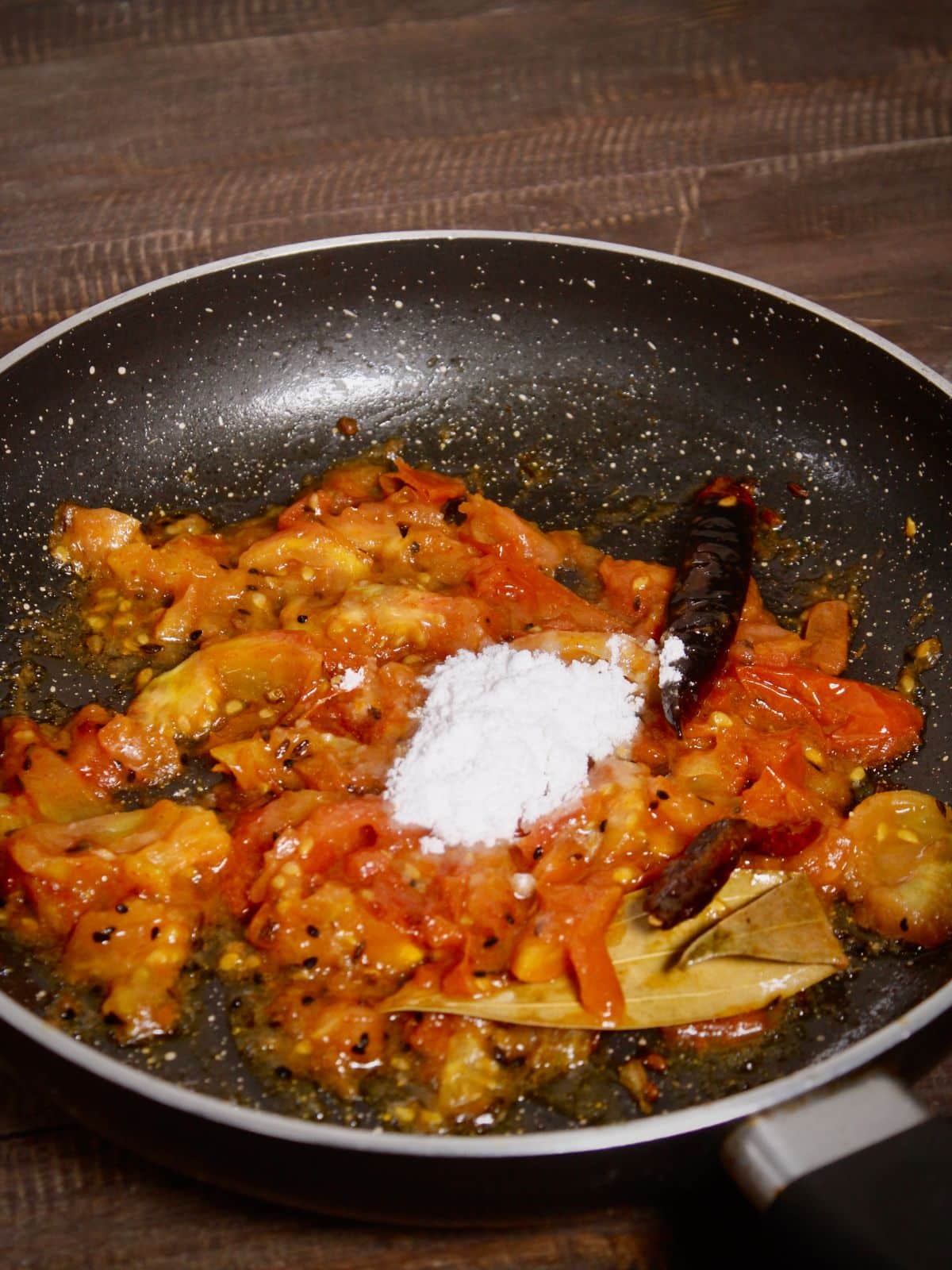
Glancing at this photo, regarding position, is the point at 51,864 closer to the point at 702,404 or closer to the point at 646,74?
the point at 702,404

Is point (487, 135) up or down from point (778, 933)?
up

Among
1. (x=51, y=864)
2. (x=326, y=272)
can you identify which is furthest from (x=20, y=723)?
(x=326, y=272)

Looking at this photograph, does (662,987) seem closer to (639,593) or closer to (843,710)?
(843,710)

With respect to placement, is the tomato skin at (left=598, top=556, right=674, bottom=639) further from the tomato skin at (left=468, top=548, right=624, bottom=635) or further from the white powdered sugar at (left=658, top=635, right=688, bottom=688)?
the white powdered sugar at (left=658, top=635, right=688, bottom=688)

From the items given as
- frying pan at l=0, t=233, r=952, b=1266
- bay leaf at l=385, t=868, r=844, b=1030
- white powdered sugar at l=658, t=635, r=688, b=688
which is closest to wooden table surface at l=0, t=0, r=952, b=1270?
frying pan at l=0, t=233, r=952, b=1266

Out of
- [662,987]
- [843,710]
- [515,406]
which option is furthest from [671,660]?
[515,406]

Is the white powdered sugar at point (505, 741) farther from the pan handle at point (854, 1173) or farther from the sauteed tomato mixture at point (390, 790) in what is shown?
the pan handle at point (854, 1173)
